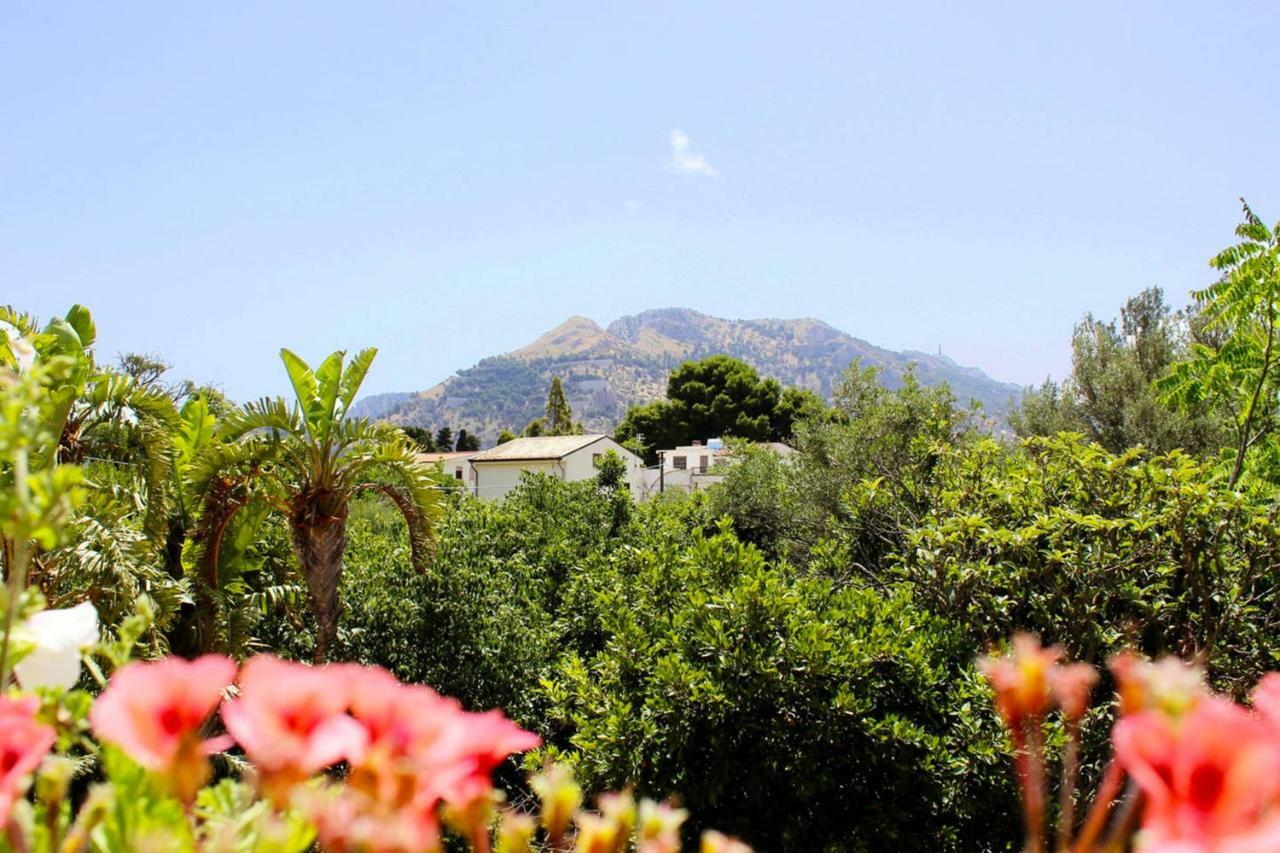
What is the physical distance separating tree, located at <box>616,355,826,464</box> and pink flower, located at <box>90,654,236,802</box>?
52565 mm

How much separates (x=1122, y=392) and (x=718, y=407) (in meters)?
36.1

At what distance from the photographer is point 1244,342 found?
6.79 m

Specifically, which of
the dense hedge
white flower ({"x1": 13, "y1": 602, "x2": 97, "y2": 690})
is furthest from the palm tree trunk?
white flower ({"x1": 13, "y1": 602, "x2": 97, "y2": 690})

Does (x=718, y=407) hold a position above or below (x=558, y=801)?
above

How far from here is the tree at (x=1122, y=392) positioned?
17328mm

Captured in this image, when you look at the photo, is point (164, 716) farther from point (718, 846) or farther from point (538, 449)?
point (538, 449)

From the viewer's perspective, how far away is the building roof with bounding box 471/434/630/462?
139 ft

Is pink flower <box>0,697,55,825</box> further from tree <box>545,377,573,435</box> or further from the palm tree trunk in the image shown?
tree <box>545,377,573,435</box>

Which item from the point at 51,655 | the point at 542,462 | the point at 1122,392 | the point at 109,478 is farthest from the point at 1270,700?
the point at 542,462

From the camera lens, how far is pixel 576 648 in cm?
920

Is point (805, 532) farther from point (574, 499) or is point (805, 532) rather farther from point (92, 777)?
point (92, 777)

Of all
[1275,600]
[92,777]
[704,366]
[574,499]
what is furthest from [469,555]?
[704,366]

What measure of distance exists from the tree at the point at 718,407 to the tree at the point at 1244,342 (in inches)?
1790

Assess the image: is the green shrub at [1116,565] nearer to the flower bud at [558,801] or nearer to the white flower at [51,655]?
the flower bud at [558,801]
